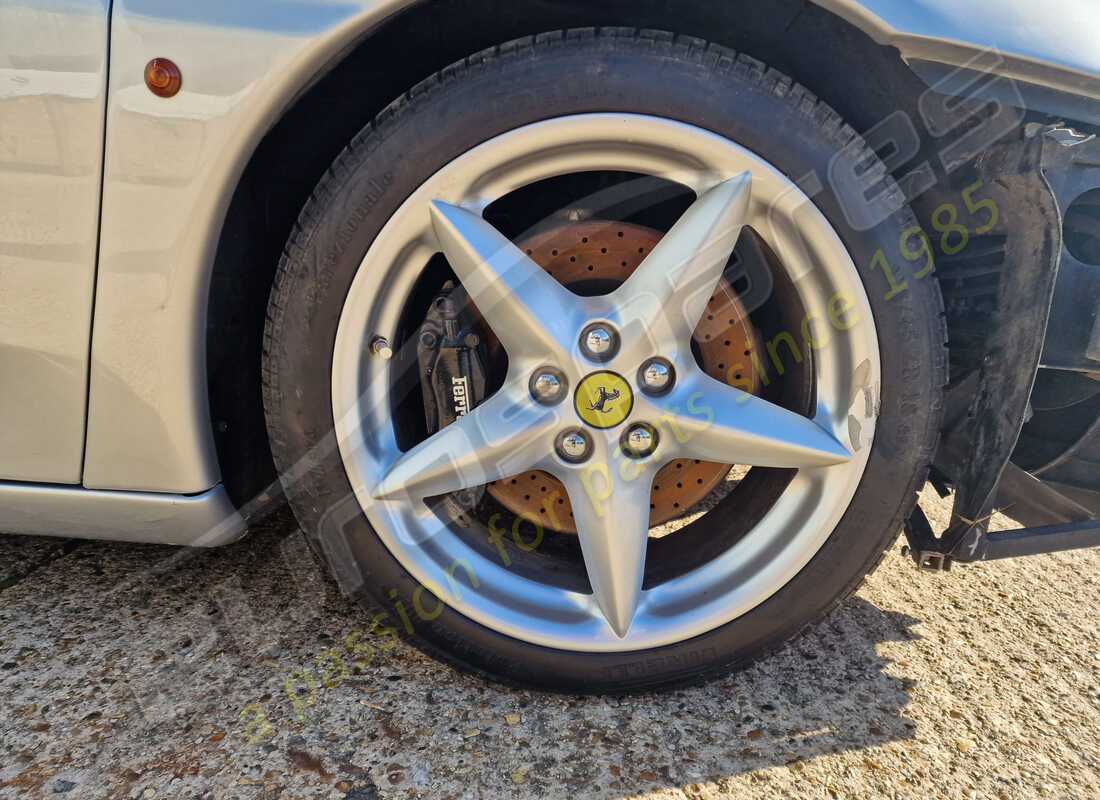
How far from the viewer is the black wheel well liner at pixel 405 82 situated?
1173 millimetres

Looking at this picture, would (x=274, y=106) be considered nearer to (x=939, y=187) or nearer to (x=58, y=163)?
(x=58, y=163)

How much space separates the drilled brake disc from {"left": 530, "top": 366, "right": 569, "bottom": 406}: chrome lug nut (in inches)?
8.3

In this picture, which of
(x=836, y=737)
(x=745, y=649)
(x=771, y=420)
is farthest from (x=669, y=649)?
(x=771, y=420)

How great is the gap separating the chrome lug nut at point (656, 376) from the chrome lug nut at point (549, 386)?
13cm

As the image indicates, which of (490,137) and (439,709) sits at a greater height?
(490,137)

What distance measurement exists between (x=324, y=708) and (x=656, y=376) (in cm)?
80

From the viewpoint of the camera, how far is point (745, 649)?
126cm

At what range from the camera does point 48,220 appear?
1069mm

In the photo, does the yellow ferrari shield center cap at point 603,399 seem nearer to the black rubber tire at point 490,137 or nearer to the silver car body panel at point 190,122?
the black rubber tire at point 490,137

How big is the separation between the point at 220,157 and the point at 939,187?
120 cm

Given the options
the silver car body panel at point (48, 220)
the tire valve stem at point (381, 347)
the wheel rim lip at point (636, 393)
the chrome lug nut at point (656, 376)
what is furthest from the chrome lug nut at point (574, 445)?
the silver car body panel at point (48, 220)

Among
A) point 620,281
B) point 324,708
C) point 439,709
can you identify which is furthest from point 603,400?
point 324,708

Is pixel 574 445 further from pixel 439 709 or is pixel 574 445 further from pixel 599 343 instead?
Result: pixel 439 709

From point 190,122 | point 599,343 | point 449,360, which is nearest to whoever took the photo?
point 190,122
